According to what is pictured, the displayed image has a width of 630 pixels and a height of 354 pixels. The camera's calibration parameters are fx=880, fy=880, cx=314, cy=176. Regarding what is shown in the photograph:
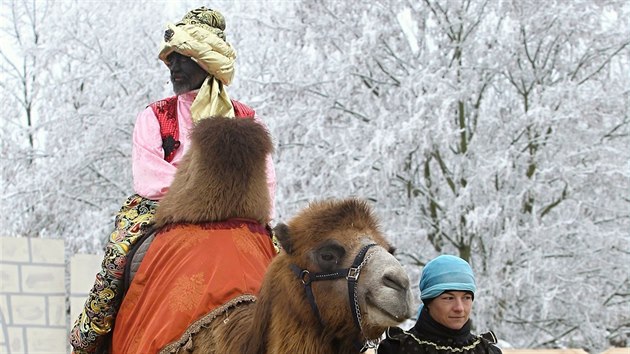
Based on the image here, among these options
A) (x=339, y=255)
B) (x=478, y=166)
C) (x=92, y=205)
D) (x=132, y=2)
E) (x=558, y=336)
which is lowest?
(x=558, y=336)

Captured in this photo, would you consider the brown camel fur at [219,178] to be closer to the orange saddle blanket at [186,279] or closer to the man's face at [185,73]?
the orange saddle blanket at [186,279]

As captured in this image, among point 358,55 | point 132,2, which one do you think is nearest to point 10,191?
point 132,2

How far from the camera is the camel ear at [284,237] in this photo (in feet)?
9.84

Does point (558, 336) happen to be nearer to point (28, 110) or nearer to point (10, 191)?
point (10, 191)

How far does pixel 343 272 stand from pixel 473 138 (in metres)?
→ 8.58

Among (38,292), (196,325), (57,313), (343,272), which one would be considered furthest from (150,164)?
(57,313)

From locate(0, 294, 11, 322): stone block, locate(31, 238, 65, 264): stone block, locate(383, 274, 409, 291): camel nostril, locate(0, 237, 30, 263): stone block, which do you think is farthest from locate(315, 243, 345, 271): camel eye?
locate(0, 294, 11, 322): stone block

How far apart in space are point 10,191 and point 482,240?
7121 mm

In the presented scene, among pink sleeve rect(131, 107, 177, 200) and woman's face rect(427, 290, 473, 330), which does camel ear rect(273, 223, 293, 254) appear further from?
pink sleeve rect(131, 107, 177, 200)

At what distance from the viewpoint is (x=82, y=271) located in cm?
783

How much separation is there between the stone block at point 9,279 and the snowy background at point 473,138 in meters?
3.91

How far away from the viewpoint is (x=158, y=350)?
3.42 m

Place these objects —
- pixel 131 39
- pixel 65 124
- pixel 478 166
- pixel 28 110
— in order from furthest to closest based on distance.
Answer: pixel 28 110 → pixel 131 39 → pixel 65 124 → pixel 478 166

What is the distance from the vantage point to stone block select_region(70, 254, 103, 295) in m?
7.81
